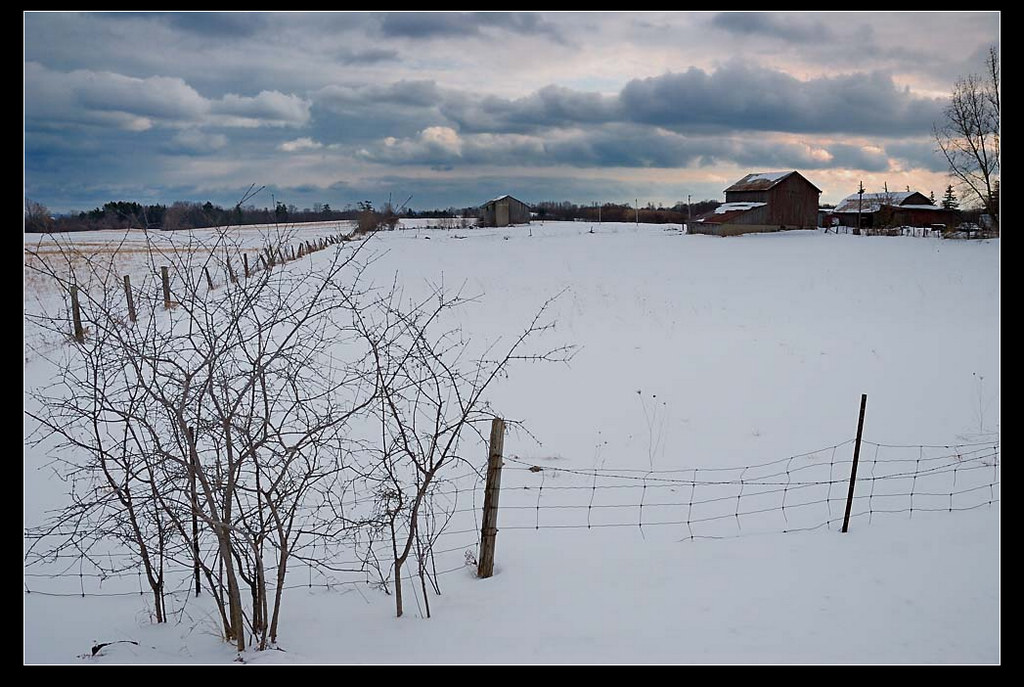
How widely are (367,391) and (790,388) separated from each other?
22.7 feet

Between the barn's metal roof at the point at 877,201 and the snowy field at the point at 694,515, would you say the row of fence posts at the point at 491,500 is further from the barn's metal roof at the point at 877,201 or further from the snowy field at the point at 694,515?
the barn's metal roof at the point at 877,201

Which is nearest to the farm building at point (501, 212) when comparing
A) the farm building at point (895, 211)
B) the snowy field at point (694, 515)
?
the farm building at point (895, 211)

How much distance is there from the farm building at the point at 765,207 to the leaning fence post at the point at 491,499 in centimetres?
3885

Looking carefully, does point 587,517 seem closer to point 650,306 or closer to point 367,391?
point 367,391

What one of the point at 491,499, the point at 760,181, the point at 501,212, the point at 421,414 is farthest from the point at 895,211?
the point at 491,499

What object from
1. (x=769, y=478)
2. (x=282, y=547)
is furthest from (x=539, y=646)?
(x=769, y=478)

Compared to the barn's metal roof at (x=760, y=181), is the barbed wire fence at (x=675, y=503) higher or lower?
lower

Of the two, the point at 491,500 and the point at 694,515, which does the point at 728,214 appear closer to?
the point at 694,515

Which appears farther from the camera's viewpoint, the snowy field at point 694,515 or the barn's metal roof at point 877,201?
the barn's metal roof at point 877,201

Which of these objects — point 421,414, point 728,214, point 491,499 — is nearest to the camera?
point 491,499

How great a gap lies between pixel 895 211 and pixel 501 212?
3005 cm

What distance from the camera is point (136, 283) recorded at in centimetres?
2469

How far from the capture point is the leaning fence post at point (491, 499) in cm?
577

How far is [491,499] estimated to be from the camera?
5832 millimetres
